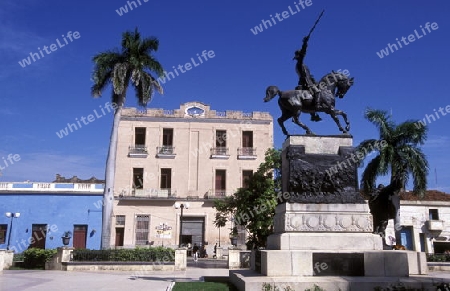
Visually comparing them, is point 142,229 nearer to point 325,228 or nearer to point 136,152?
point 136,152

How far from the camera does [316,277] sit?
Answer: 25.8ft

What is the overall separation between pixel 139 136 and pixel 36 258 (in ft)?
50.2

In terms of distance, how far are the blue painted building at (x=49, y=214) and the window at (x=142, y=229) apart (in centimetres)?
300

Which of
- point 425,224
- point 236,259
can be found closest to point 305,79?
point 236,259

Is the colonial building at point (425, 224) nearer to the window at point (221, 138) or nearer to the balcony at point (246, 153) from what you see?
the balcony at point (246, 153)

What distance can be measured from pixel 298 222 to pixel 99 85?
18502 mm

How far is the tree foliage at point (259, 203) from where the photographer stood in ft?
71.2

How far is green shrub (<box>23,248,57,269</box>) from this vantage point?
20859 mm

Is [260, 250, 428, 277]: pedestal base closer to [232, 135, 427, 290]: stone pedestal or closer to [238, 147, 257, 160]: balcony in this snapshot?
[232, 135, 427, 290]: stone pedestal

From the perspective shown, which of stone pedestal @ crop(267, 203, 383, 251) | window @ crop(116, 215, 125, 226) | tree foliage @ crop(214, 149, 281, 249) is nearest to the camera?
stone pedestal @ crop(267, 203, 383, 251)

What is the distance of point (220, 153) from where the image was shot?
3444 cm

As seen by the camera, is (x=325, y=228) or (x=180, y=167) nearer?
(x=325, y=228)

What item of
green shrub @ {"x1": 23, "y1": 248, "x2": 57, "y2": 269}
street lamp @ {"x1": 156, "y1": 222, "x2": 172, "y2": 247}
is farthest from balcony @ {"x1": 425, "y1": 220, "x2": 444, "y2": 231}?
green shrub @ {"x1": 23, "y1": 248, "x2": 57, "y2": 269}

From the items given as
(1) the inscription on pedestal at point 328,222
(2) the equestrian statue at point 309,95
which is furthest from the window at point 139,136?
(1) the inscription on pedestal at point 328,222
